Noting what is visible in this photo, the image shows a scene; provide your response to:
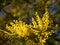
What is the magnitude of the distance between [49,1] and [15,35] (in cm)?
47

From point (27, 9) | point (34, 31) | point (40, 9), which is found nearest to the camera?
point (34, 31)

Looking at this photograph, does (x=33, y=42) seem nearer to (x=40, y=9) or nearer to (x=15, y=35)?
(x=15, y=35)

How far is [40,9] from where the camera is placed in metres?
1.71

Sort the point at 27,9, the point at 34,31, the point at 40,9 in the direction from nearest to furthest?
the point at 34,31 → the point at 40,9 → the point at 27,9

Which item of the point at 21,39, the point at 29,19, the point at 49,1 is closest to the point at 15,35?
the point at 21,39

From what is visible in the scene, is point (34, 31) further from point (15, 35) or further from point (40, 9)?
point (40, 9)

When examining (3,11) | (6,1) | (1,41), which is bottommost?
(1,41)

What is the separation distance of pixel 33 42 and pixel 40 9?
414mm

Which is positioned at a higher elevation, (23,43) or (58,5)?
(58,5)

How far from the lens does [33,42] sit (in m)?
1.38

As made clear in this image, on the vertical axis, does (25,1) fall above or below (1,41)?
above

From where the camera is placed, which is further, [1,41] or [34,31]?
[1,41]

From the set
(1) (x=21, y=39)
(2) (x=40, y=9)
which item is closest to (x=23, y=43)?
(1) (x=21, y=39)

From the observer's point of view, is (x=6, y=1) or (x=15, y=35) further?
(x=6, y=1)
